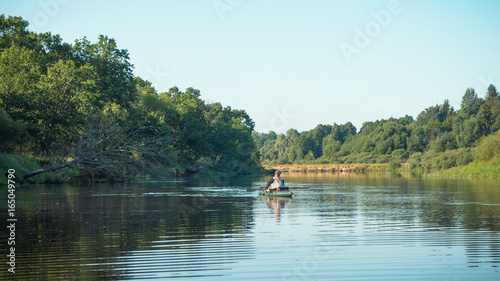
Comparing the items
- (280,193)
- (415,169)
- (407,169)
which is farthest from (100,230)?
(407,169)

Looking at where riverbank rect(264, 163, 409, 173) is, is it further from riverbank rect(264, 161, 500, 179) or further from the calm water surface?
the calm water surface

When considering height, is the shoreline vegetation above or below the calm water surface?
above

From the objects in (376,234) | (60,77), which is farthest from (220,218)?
(60,77)

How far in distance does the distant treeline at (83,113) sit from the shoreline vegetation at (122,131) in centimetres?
11

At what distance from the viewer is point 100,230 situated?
1602 cm

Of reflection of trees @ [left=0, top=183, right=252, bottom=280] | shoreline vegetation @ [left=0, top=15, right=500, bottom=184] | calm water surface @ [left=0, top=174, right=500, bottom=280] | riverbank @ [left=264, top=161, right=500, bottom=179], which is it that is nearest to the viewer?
calm water surface @ [left=0, top=174, right=500, bottom=280]

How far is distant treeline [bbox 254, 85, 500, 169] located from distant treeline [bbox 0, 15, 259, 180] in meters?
48.4

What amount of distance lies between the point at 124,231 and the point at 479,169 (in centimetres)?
6161

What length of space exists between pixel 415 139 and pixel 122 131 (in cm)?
10452

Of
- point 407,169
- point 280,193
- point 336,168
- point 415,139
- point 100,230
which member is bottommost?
point 100,230

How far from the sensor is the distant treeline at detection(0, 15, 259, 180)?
105ft

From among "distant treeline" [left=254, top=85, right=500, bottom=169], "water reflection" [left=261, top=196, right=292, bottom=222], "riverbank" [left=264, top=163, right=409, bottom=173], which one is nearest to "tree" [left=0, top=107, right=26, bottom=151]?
"water reflection" [left=261, top=196, right=292, bottom=222]

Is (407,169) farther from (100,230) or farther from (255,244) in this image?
(100,230)

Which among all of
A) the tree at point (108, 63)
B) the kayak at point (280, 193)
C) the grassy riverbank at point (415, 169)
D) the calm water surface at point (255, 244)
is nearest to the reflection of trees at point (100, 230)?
the calm water surface at point (255, 244)
